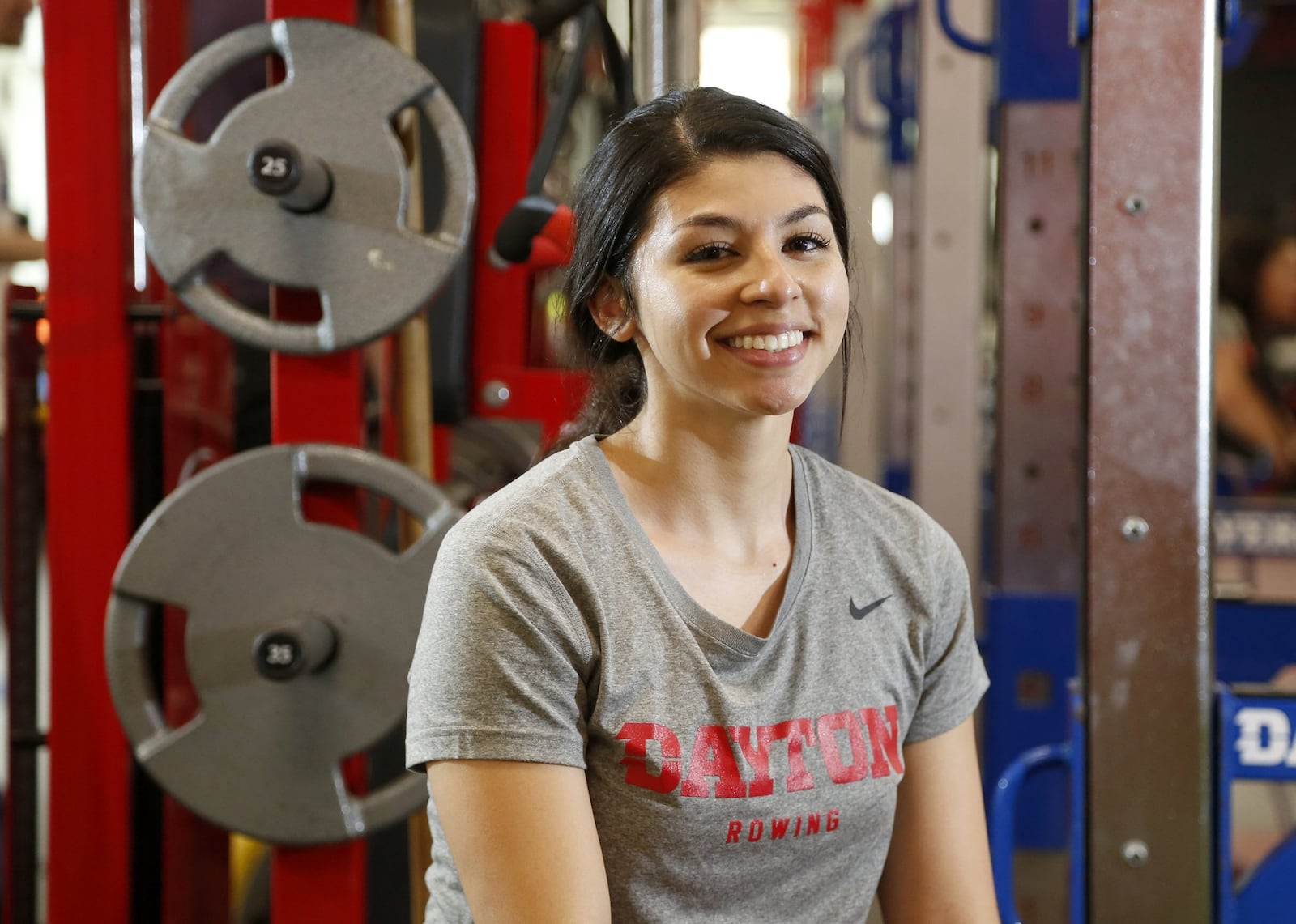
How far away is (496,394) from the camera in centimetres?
175

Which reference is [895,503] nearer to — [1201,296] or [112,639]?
[1201,296]

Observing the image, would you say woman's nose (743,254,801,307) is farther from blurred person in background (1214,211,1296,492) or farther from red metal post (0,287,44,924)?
blurred person in background (1214,211,1296,492)

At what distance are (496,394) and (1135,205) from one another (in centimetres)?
91

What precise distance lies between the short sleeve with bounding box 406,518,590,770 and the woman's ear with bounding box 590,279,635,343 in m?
0.26

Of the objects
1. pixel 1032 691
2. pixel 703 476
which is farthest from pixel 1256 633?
pixel 703 476

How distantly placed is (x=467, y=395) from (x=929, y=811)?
893mm

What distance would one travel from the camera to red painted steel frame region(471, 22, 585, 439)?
1.71 m

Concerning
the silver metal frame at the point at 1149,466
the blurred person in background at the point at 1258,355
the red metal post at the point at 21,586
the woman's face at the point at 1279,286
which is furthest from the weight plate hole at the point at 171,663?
the woman's face at the point at 1279,286

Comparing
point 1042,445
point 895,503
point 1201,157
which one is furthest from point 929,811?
point 1042,445

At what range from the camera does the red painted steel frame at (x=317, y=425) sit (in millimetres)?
1421

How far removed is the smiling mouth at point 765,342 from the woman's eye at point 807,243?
0.08 m

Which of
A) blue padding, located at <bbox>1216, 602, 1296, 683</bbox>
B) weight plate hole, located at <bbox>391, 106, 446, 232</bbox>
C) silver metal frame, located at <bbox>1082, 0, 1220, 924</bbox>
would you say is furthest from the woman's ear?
blue padding, located at <bbox>1216, 602, 1296, 683</bbox>

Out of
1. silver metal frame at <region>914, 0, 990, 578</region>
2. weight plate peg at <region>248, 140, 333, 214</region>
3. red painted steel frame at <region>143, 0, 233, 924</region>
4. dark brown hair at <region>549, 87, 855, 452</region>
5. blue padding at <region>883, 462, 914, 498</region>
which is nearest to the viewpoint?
dark brown hair at <region>549, 87, 855, 452</region>

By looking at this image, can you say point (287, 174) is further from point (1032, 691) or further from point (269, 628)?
point (1032, 691)
